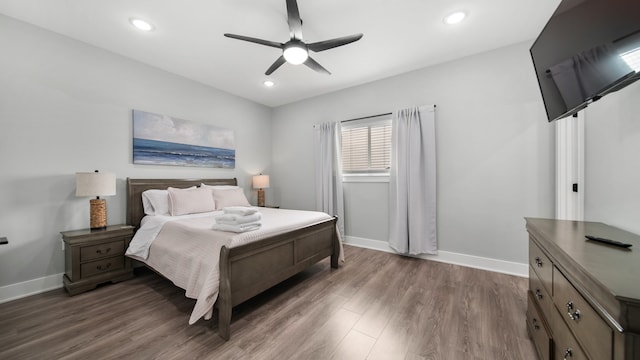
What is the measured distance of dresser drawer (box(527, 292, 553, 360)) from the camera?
1.24 metres

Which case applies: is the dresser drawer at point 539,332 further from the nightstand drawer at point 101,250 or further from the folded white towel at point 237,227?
the nightstand drawer at point 101,250

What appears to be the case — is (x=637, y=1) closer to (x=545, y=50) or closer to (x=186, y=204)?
(x=545, y=50)

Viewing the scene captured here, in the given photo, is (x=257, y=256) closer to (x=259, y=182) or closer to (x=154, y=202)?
(x=154, y=202)

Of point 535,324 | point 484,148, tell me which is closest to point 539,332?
point 535,324

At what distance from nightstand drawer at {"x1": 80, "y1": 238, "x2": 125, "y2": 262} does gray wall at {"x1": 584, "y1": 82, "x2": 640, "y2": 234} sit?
438 centimetres

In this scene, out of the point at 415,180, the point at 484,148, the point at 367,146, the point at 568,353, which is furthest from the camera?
the point at 367,146

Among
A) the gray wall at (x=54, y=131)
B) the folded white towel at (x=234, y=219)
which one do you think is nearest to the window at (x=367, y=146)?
the folded white towel at (x=234, y=219)

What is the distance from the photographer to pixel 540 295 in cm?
147

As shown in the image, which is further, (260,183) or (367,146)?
(260,183)

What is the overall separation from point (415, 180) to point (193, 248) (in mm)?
2853

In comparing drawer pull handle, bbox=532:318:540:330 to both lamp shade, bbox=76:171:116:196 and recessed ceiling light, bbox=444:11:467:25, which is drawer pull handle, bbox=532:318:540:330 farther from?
lamp shade, bbox=76:171:116:196

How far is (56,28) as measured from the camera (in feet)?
7.97

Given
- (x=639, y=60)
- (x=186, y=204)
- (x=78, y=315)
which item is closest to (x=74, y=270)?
(x=78, y=315)

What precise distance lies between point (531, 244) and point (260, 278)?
7.18ft
